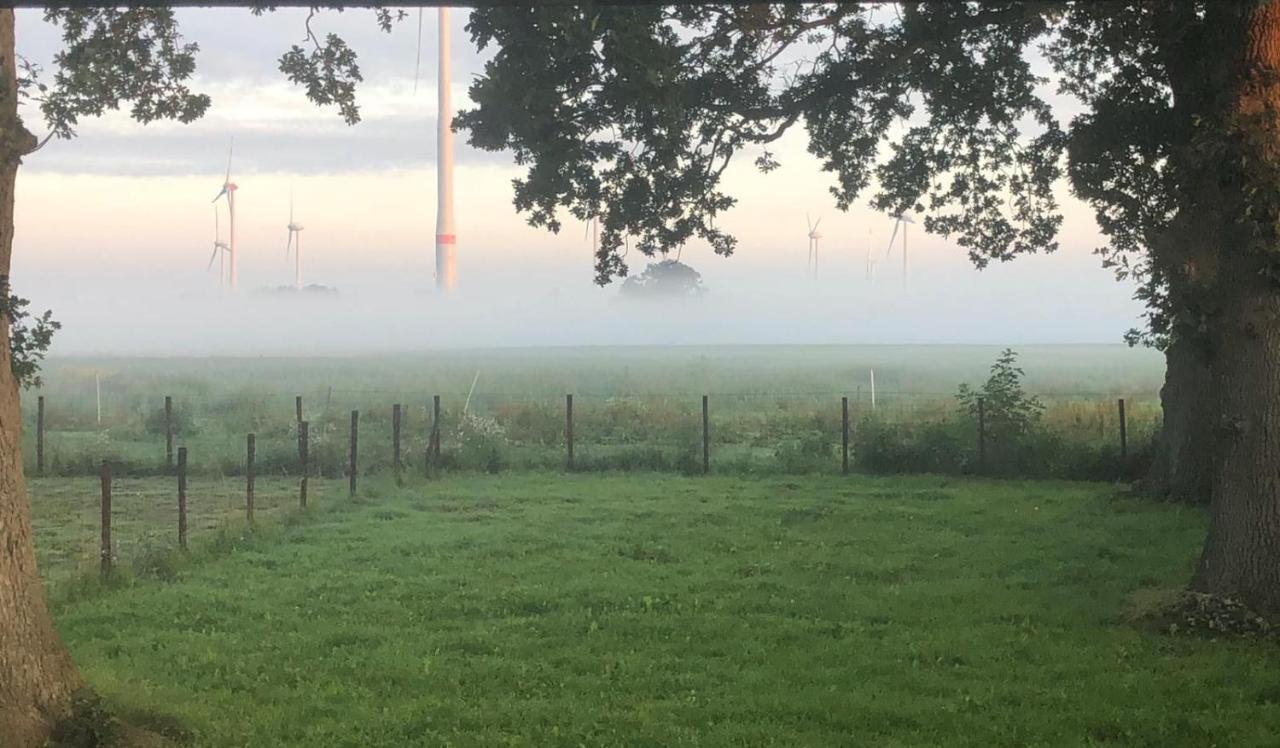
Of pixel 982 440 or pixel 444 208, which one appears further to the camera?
pixel 444 208

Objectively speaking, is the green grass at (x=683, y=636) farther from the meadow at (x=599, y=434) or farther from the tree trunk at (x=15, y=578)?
the meadow at (x=599, y=434)

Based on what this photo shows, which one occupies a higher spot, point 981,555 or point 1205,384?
point 1205,384

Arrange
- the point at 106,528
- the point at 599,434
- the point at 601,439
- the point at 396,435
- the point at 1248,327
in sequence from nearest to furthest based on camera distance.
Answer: the point at 1248,327 < the point at 106,528 < the point at 396,435 < the point at 601,439 < the point at 599,434

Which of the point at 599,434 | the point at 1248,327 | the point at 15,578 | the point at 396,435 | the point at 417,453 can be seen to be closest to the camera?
the point at 15,578

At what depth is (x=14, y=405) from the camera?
6.25 metres

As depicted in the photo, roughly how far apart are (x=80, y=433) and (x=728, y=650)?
25014 millimetres

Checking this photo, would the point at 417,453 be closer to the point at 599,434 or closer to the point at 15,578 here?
the point at 599,434

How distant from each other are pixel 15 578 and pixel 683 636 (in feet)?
14.7

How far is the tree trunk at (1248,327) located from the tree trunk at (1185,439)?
5.95 m

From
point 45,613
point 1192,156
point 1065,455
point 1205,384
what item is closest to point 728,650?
point 45,613

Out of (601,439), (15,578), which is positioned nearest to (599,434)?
(601,439)

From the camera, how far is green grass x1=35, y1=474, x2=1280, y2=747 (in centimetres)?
659

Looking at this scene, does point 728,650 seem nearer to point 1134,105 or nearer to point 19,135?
point 19,135

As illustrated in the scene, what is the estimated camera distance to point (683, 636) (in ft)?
28.2
